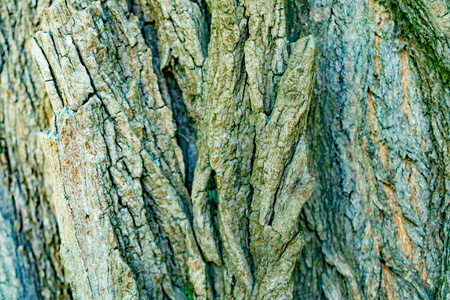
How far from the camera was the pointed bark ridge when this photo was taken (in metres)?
1.68

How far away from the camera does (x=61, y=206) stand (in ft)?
5.85

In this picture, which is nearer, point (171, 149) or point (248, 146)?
point (248, 146)

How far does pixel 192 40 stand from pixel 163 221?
904 mm

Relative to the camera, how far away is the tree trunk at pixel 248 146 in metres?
1.69

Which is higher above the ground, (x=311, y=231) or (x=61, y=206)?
(x=61, y=206)

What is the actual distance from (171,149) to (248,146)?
0.40m

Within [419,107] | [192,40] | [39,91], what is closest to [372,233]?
[419,107]

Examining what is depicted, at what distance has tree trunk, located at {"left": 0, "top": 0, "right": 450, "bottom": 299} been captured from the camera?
169 centimetres

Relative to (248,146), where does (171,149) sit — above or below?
above

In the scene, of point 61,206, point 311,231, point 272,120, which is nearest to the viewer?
point 272,120

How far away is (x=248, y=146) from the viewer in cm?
175

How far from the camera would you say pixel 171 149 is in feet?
6.14

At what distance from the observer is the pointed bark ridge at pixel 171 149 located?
1.68 metres

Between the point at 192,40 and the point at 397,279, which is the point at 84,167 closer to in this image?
the point at 192,40
